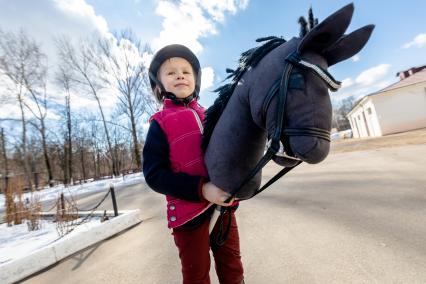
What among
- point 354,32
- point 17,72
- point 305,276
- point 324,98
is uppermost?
point 17,72

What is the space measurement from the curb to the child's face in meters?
4.00

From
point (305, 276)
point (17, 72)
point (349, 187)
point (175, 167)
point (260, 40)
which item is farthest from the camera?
point (17, 72)

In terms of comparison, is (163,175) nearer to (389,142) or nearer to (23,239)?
(23,239)

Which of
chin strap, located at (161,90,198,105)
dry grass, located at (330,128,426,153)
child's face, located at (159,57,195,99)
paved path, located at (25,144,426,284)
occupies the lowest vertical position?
paved path, located at (25,144,426,284)

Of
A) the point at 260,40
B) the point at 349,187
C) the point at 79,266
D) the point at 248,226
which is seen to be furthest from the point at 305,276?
the point at 349,187

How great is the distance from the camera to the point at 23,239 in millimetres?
5363

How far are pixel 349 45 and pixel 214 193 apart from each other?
0.73 metres

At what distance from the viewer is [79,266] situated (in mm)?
3766

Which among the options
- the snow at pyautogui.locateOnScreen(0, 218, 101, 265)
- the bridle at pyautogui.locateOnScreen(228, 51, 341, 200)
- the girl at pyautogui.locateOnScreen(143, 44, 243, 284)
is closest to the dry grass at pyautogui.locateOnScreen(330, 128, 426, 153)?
the girl at pyautogui.locateOnScreen(143, 44, 243, 284)

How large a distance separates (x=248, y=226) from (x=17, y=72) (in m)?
26.0

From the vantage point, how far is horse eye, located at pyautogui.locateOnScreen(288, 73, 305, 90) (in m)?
0.80

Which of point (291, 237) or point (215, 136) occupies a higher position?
point (215, 136)

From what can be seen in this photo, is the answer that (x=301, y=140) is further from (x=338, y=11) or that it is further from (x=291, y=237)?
(x=291, y=237)

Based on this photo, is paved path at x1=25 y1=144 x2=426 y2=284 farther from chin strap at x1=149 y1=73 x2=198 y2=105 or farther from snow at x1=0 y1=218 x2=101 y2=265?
chin strap at x1=149 y1=73 x2=198 y2=105
